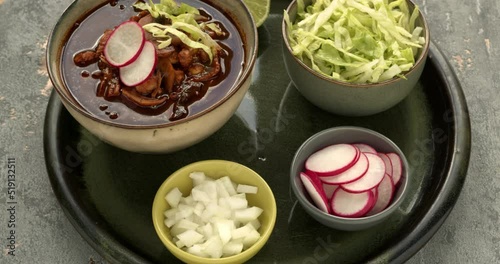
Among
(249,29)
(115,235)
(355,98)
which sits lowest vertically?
(115,235)

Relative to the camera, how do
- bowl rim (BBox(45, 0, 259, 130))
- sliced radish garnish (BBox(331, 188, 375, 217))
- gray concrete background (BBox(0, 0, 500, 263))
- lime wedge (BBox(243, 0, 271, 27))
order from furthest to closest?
lime wedge (BBox(243, 0, 271, 27)) < gray concrete background (BBox(0, 0, 500, 263)) < sliced radish garnish (BBox(331, 188, 375, 217)) < bowl rim (BBox(45, 0, 259, 130))

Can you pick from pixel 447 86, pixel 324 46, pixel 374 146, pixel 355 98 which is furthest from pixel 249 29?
pixel 447 86

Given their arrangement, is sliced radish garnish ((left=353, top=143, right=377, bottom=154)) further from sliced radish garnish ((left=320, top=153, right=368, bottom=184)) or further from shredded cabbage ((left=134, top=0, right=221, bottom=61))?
shredded cabbage ((left=134, top=0, right=221, bottom=61))

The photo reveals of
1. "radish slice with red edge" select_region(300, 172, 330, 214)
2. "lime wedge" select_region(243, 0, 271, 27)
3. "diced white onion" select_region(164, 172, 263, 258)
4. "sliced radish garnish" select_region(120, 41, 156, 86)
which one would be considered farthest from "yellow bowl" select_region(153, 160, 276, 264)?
"lime wedge" select_region(243, 0, 271, 27)

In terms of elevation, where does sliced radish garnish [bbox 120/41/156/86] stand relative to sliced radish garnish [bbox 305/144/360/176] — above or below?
above

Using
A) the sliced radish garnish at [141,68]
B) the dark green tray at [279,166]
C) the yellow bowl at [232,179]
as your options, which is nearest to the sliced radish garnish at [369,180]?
the dark green tray at [279,166]

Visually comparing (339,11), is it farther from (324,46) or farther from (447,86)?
(447,86)
